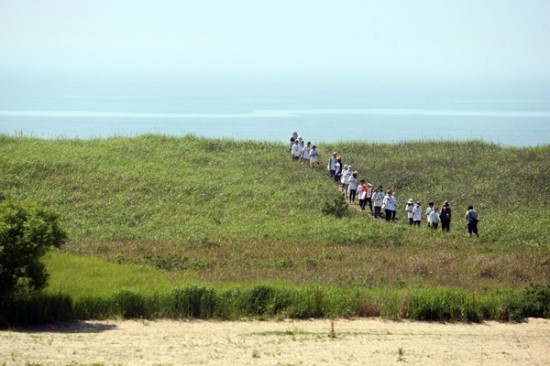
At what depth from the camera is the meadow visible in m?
26.6

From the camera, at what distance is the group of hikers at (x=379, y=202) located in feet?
131

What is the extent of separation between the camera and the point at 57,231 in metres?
25.6

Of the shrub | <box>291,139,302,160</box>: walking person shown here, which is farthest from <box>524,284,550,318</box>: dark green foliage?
<box>291,139,302,160</box>: walking person

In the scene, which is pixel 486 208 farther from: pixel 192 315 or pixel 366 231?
pixel 192 315

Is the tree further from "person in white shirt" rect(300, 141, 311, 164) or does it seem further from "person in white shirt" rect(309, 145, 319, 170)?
"person in white shirt" rect(300, 141, 311, 164)

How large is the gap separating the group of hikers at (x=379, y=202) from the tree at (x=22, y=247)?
19816 millimetres

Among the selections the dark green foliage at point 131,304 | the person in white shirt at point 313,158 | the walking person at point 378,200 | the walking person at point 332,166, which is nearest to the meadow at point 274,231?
the dark green foliage at point 131,304

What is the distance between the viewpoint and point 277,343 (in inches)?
907

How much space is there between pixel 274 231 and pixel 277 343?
16.0 m

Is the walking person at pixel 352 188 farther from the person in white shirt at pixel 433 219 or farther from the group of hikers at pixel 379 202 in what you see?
the person in white shirt at pixel 433 219

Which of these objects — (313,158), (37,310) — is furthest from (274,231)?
(37,310)

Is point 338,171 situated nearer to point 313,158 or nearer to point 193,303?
point 313,158

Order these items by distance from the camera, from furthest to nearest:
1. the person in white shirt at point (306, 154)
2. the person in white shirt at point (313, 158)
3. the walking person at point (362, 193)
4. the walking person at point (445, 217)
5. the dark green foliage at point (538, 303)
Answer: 1. the person in white shirt at point (306, 154)
2. the person in white shirt at point (313, 158)
3. the walking person at point (362, 193)
4. the walking person at point (445, 217)
5. the dark green foliage at point (538, 303)

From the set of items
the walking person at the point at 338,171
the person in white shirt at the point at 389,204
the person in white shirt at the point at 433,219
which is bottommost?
the person in white shirt at the point at 433,219
